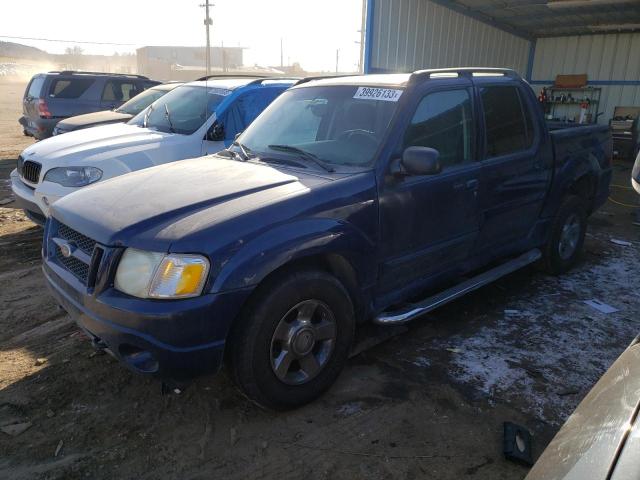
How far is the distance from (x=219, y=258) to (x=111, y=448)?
1.21 meters

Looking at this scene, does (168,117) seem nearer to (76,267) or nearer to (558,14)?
(76,267)

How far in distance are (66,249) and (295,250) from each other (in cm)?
135

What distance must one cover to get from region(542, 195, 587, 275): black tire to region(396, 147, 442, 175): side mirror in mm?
2356

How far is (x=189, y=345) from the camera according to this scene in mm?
2484

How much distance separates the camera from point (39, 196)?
17.5 feet

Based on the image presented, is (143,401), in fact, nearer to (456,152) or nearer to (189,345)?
(189,345)

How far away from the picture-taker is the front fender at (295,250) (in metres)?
2.53

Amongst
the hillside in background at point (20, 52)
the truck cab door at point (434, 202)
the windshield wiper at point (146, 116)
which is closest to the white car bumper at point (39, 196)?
the windshield wiper at point (146, 116)

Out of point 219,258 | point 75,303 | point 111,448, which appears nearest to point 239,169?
point 219,258

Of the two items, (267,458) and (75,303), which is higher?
(75,303)

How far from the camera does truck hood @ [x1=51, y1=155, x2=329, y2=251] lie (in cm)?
261

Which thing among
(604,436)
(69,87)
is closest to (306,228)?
(604,436)

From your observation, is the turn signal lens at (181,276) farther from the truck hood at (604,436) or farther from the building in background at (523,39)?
the building in background at (523,39)

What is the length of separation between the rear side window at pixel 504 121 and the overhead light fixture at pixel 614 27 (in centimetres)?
1257
